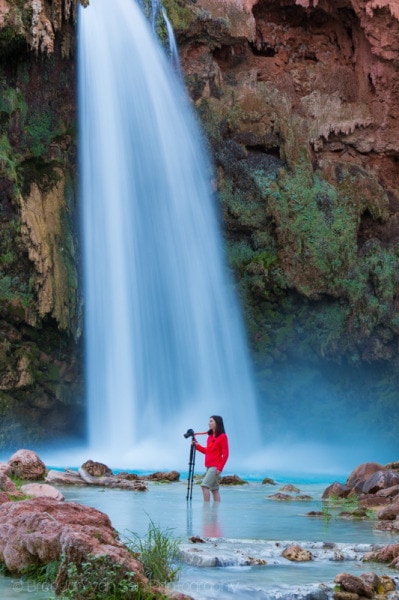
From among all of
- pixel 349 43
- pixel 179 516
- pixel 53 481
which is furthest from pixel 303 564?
pixel 349 43

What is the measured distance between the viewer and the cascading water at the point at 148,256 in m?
20.9

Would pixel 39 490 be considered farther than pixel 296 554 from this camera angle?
Yes

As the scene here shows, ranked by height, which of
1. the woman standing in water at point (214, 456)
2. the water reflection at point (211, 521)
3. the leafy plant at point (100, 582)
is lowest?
the leafy plant at point (100, 582)

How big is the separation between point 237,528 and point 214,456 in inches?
110

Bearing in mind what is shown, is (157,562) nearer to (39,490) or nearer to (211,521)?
(211,521)

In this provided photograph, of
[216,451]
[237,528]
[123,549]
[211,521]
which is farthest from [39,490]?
[123,549]

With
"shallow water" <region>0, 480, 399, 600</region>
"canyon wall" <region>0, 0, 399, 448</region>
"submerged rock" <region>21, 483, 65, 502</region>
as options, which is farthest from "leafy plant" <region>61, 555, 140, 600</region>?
"canyon wall" <region>0, 0, 399, 448</region>

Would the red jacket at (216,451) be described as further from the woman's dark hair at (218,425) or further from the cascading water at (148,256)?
the cascading water at (148,256)

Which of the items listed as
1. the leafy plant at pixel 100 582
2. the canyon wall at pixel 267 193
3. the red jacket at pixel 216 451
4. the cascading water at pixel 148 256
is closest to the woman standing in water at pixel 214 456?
the red jacket at pixel 216 451

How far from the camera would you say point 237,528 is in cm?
718

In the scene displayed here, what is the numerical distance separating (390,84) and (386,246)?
5291 mm

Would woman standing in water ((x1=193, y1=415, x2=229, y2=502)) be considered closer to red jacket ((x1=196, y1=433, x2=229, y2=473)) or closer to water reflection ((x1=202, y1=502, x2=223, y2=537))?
red jacket ((x1=196, y1=433, x2=229, y2=473))

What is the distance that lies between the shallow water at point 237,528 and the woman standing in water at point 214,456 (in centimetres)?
24

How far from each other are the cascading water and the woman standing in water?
10107mm
